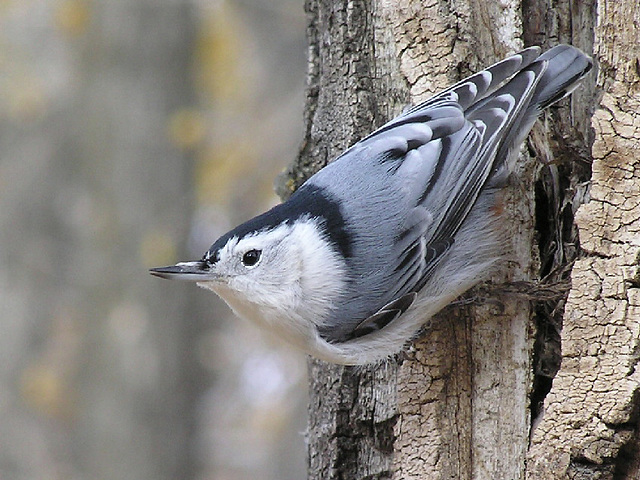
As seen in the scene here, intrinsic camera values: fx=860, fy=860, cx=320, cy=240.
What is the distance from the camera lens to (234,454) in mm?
7277

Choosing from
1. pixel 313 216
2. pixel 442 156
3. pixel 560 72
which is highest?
pixel 560 72

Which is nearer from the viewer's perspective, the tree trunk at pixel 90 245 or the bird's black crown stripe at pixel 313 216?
the bird's black crown stripe at pixel 313 216

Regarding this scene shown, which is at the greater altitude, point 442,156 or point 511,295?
point 442,156

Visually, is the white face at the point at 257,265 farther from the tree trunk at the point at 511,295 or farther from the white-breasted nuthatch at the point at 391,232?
the tree trunk at the point at 511,295

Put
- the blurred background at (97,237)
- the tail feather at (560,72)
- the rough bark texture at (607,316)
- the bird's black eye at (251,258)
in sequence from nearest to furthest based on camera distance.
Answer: the rough bark texture at (607,316), the tail feather at (560,72), the bird's black eye at (251,258), the blurred background at (97,237)

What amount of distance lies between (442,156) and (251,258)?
51cm

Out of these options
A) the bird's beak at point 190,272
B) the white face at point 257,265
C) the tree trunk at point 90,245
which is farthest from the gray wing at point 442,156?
the tree trunk at point 90,245

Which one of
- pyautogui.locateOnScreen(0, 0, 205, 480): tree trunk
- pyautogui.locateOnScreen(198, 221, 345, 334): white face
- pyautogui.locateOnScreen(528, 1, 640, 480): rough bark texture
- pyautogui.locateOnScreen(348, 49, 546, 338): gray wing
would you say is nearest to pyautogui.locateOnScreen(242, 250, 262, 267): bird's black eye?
pyautogui.locateOnScreen(198, 221, 345, 334): white face

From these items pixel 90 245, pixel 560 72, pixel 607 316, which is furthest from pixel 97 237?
pixel 607 316

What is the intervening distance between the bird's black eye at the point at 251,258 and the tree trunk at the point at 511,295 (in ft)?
1.41

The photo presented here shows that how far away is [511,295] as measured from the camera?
77.5 inches

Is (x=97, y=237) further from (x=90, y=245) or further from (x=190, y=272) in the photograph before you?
(x=190, y=272)

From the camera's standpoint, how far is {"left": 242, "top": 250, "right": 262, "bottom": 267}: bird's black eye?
204cm

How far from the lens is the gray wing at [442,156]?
6.51 feet
